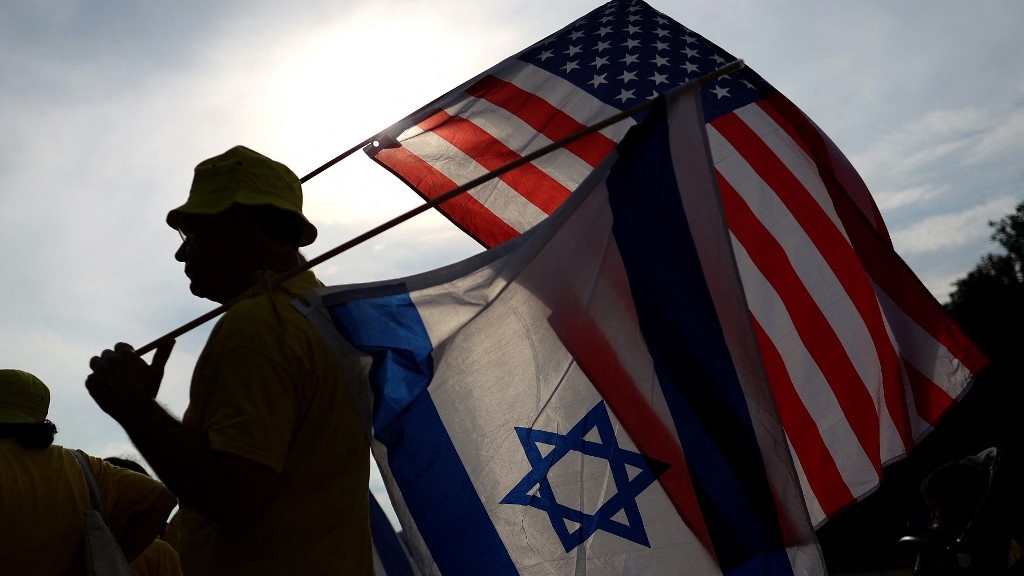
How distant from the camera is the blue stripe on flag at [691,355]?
2484mm

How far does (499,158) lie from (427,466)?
2.85 m

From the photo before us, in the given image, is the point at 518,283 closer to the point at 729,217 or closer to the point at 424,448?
the point at 424,448

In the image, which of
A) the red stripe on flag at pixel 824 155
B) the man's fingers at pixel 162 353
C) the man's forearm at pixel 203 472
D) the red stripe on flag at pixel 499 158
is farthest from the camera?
the red stripe on flag at pixel 499 158

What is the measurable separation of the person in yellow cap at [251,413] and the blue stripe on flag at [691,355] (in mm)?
860

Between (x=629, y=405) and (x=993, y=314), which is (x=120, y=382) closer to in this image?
(x=629, y=405)

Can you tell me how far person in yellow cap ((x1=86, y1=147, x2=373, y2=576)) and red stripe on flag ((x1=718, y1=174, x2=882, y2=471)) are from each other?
2.60 metres

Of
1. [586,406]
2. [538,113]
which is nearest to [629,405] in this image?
[586,406]

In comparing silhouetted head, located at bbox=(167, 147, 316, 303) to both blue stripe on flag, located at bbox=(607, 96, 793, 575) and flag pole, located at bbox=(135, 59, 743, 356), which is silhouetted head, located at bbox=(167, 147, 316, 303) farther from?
blue stripe on flag, located at bbox=(607, 96, 793, 575)

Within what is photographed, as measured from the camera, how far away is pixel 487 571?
97.7 inches

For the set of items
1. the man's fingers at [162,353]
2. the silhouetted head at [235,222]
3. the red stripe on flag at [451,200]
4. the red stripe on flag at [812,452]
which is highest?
the red stripe on flag at [451,200]

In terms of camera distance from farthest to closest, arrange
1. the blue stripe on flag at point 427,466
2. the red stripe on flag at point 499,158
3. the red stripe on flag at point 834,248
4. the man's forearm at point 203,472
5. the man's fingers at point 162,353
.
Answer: the red stripe on flag at point 499,158
the red stripe on flag at point 834,248
the blue stripe on flag at point 427,466
the man's fingers at point 162,353
the man's forearm at point 203,472

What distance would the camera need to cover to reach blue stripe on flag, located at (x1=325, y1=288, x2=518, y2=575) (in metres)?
2.44

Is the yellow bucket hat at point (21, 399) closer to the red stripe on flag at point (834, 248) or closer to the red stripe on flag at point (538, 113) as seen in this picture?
the red stripe on flag at point (538, 113)

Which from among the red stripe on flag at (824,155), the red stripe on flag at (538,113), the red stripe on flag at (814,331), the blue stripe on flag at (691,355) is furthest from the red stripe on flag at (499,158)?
the blue stripe on flag at (691,355)
